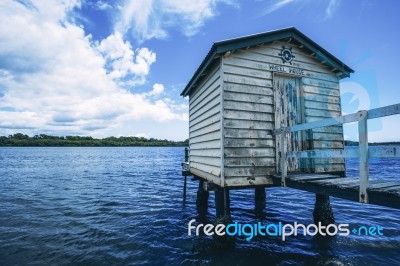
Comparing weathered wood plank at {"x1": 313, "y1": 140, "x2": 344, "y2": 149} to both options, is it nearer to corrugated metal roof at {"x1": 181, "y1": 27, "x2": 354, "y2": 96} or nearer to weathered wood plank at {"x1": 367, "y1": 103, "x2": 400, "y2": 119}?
corrugated metal roof at {"x1": 181, "y1": 27, "x2": 354, "y2": 96}

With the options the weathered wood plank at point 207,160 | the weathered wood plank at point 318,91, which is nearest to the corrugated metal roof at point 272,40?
the weathered wood plank at point 318,91

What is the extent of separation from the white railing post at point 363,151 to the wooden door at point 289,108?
3.79 m

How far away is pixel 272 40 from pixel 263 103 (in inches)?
78.4

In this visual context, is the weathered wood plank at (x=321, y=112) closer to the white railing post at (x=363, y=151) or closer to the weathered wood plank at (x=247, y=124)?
the weathered wood plank at (x=247, y=124)

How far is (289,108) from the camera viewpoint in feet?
27.2

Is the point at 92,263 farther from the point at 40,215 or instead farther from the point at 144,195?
the point at 144,195

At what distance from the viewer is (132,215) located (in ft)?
39.0

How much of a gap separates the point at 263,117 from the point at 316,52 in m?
3.13

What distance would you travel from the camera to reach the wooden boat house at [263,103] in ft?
23.8

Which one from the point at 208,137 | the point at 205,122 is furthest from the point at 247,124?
the point at 205,122

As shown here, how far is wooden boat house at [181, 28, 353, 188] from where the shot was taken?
726 centimetres

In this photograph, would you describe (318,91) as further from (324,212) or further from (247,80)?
(324,212)

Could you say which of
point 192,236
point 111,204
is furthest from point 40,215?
point 192,236

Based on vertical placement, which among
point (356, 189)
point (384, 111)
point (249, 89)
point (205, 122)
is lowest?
point (356, 189)
